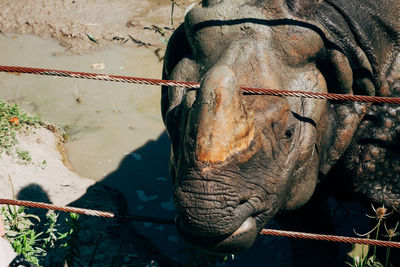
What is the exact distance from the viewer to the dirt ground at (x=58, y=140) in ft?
11.7

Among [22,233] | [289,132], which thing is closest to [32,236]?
[22,233]

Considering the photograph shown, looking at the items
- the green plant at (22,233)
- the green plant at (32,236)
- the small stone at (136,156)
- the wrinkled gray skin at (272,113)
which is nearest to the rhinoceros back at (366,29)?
the wrinkled gray skin at (272,113)

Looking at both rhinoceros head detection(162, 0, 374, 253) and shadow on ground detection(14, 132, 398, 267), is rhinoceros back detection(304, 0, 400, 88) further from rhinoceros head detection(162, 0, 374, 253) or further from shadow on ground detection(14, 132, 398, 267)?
shadow on ground detection(14, 132, 398, 267)

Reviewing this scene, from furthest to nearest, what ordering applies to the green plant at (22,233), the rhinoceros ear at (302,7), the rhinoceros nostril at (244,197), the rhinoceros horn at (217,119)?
1. the green plant at (22,233)
2. the rhinoceros ear at (302,7)
3. the rhinoceros nostril at (244,197)
4. the rhinoceros horn at (217,119)

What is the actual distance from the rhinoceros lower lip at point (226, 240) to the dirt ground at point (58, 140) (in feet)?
3.60

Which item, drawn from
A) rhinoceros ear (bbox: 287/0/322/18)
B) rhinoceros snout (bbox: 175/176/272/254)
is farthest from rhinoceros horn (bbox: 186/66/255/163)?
rhinoceros ear (bbox: 287/0/322/18)

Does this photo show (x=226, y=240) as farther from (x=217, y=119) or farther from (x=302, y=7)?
(x=302, y=7)

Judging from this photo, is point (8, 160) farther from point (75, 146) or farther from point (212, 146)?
point (212, 146)

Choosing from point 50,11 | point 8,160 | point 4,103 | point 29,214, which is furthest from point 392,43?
point 50,11

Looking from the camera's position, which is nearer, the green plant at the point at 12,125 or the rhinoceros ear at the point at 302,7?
the rhinoceros ear at the point at 302,7

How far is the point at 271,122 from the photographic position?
7.28ft

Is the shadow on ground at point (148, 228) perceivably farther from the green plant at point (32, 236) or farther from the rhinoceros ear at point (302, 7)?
the rhinoceros ear at point (302, 7)

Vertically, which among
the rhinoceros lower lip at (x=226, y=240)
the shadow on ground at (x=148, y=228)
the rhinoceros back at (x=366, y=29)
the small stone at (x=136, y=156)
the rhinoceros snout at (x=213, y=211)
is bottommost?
the small stone at (x=136, y=156)

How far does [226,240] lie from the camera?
210 cm
